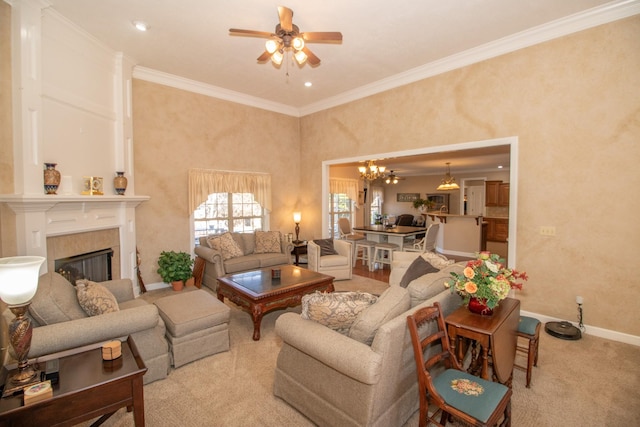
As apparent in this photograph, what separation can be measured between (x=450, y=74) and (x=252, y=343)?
4.40 m

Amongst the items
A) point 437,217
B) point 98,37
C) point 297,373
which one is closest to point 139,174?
point 98,37

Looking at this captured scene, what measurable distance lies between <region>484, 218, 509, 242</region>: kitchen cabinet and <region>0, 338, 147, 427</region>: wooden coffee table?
970cm

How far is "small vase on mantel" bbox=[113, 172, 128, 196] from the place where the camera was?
405cm

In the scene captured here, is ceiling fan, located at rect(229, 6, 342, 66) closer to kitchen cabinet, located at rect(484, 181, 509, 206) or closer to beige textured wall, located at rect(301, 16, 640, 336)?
beige textured wall, located at rect(301, 16, 640, 336)

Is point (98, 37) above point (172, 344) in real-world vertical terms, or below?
above

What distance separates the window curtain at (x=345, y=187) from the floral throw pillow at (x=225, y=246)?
10.7ft

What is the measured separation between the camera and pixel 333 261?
17.1 feet

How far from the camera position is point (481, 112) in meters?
4.01

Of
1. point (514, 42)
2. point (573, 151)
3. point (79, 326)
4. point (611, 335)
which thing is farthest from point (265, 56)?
point (611, 335)

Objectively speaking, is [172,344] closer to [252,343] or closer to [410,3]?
[252,343]

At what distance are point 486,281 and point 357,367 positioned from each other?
115cm

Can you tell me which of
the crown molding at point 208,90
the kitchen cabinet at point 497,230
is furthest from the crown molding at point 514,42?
the kitchen cabinet at point 497,230

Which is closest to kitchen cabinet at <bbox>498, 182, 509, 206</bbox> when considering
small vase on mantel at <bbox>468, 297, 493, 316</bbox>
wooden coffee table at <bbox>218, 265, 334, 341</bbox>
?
wooden coffee table at <bbox>218, 265, 334, 341</bbox>

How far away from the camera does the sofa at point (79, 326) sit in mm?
1947
